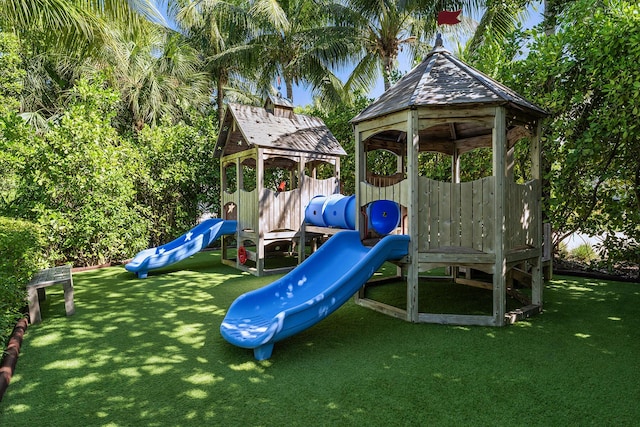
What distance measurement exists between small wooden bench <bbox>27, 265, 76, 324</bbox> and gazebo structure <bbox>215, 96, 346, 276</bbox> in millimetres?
3703

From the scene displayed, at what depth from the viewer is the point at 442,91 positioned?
545 cm

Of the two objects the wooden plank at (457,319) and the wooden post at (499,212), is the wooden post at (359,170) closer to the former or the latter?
the wooden plank at (457,319)

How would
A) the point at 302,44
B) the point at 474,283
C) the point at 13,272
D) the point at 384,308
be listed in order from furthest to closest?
the point at 302,44
the point at 474,283
the point at 384,308
the point at 13,272

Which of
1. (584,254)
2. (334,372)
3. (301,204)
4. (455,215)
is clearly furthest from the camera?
(584,254)

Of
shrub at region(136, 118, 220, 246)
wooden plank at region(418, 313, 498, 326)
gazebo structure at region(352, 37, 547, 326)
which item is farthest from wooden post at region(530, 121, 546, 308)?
shrub at region(136, 118, 220, 246)

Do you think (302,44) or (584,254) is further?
(302,44)

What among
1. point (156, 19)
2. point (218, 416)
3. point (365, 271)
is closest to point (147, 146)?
point (156, 19)

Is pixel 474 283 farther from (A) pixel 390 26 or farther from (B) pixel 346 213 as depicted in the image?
(A) pixel 390 26

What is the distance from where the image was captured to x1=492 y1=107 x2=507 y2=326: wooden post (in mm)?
5148

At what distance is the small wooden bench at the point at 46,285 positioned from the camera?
5.39 m

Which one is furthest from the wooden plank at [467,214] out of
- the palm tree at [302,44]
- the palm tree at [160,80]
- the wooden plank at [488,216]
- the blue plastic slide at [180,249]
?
the palm tree at [160,80]

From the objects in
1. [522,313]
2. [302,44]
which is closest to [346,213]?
[522,313]

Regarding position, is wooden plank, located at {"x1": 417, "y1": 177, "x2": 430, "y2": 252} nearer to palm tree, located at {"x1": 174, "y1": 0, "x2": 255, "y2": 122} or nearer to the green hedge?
the green hedge

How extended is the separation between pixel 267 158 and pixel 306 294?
15.4 feet
